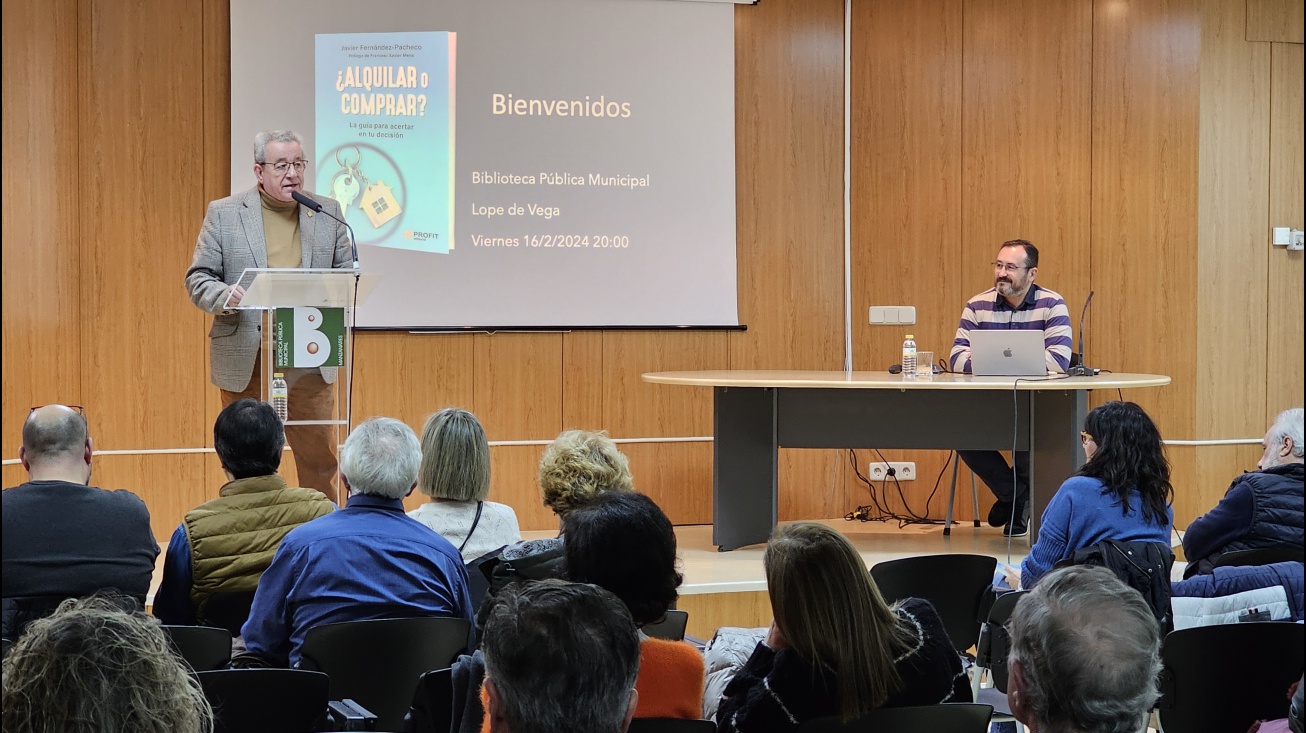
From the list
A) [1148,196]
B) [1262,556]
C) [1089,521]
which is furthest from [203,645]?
[1148,196]

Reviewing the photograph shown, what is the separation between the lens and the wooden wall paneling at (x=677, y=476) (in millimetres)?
7043

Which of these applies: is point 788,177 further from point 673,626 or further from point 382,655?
point 382,655

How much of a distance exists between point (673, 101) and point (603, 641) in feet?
18.8

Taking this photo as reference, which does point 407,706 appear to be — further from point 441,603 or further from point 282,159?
point 282,159

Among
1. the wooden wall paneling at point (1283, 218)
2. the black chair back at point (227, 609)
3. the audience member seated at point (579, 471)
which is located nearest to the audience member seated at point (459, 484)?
the audience member seated at point (579, 471)

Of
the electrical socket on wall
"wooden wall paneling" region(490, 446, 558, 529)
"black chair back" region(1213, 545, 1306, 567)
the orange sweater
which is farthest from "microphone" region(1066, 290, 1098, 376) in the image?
the orange sweater

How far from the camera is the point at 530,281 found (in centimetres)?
683

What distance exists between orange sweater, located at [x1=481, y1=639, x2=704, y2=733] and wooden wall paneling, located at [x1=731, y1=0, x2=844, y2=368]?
5043mm

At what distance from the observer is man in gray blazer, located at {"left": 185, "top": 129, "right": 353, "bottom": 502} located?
16.3ft

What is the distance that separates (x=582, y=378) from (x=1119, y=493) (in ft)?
12.4

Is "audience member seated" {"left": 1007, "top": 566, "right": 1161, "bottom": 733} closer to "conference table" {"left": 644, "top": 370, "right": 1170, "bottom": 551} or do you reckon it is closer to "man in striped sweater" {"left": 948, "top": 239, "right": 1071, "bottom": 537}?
"conference table" {"left": 644, "top": 370, "right": 1170, "bottom": 551}

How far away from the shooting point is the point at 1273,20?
702 cm

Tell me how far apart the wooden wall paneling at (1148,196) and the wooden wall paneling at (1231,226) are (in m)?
0.07

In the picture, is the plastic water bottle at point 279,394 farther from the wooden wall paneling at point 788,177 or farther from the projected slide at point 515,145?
the wooden wall paneling at point 788,177
